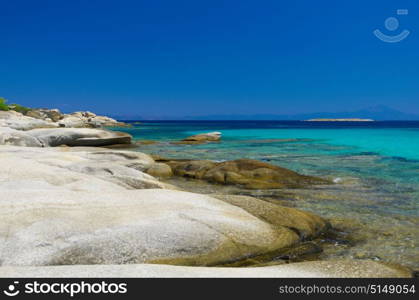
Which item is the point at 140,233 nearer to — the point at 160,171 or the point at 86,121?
the point at 160,171

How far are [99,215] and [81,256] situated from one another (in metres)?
1.00

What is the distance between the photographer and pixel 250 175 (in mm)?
15117

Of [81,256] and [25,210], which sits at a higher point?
[25,210]

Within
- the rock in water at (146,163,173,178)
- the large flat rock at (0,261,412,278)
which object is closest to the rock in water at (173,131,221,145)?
the rock in water at (146,163,173,178)

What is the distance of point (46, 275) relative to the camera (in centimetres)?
441

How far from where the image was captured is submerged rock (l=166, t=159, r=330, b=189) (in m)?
14.3

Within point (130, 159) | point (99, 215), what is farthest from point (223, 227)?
point (130, 159)

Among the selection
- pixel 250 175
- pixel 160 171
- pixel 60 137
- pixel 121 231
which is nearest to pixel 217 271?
pixel 121 231

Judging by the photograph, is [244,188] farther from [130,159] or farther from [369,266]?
[369,266]

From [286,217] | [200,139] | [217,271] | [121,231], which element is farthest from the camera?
[200,139]

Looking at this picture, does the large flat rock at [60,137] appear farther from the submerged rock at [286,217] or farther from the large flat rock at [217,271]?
the large flat rock at [217,271]

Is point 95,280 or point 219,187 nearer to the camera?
point 95,280

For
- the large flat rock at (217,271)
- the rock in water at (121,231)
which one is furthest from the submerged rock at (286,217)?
the large flat rock at (217,271)

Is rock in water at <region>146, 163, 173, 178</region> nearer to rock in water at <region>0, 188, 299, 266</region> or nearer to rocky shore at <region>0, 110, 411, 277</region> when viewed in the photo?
rocky shore at <region>0, 110, 411, 277</region>
